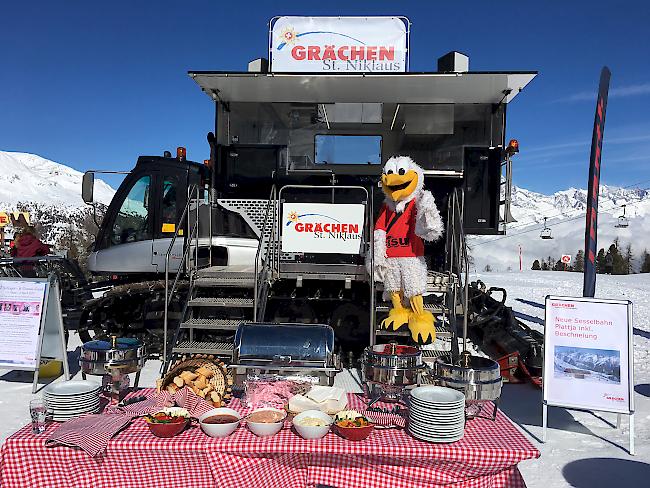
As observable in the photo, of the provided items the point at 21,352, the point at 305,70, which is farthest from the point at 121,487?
the point at 305,70

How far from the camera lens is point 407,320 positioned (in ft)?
Result: 19.9

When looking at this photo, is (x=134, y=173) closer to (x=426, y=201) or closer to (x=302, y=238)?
(x=302, y=238)

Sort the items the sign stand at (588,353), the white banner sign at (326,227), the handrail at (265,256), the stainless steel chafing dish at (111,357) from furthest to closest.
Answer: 1. the white banner sign at (326,227)
2. the handrail at (265,256)
3. the sign stand at (588,353)
4. the stainless steel chafing dish at (111,357)

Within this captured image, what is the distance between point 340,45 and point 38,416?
19.1 feet

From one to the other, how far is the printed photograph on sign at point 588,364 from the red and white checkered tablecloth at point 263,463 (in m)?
2.14

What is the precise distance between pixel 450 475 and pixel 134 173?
685 centimetres

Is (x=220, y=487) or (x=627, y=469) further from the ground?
(x=220, y=487)

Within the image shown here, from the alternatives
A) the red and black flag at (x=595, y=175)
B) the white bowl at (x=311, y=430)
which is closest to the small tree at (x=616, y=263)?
the red and black flag at (x=595, y=175)

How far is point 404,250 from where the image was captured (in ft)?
20.0

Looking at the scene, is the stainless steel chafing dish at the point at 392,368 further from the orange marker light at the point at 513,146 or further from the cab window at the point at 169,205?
the cab window at the point at 169,205

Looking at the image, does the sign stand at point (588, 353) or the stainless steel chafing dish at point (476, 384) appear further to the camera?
the sign stand at point (588, 353)

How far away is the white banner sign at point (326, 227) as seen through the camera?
649cm

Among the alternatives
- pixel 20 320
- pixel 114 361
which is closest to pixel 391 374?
pixel 114 361

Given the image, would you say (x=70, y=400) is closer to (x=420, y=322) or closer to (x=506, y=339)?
(x=420, y=322)
